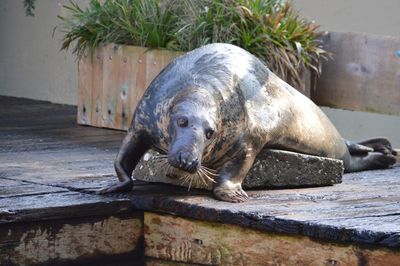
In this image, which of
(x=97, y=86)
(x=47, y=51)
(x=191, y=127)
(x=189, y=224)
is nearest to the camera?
(x=191, y=127)

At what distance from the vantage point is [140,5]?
7418 millimetres

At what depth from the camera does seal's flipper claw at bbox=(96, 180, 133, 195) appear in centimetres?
466

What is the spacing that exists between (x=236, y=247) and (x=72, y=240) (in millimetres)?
650

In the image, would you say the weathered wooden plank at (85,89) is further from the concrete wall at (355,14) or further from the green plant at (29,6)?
the green plant at (29,6)

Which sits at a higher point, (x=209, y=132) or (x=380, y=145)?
(x=209, y=132)

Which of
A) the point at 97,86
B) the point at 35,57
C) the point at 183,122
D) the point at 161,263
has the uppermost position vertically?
the point at 183,122

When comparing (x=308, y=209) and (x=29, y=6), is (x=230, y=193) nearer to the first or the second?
(x=308, y=209)

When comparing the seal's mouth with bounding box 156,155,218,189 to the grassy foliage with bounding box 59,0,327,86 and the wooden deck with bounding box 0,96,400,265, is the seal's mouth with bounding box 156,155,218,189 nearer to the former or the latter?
the wooden deck with bounding box 0,96,400,265

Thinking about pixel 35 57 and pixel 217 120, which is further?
pixel 35 57

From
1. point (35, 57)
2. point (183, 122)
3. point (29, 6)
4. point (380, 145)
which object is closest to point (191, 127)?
point (183, 122)

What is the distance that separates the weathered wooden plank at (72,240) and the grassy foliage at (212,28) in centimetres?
231

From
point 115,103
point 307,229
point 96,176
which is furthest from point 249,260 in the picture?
point 115,103

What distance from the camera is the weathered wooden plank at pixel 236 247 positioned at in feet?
12.9

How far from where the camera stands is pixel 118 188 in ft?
15.3
